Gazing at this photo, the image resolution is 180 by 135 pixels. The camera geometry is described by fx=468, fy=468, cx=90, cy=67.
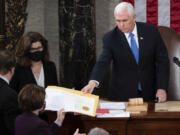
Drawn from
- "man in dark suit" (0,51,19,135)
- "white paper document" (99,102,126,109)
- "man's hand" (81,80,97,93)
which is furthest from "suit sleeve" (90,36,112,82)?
"man in dark suit" (0,51,19,135)

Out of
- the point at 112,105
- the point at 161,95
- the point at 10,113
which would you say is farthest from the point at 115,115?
the point at 10,113

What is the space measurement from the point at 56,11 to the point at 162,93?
2821 millimetres

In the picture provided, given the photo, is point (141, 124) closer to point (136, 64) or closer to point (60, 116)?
point (60, 116)

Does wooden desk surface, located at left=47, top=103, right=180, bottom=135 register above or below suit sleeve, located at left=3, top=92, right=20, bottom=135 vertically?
below

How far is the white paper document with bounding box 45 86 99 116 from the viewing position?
11.5 feet

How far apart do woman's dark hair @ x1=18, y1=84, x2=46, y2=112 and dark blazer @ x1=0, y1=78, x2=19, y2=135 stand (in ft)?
0.39

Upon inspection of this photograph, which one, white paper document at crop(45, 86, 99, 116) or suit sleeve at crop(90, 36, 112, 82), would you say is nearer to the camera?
white paper document at crop(45, 86, 99, 116)

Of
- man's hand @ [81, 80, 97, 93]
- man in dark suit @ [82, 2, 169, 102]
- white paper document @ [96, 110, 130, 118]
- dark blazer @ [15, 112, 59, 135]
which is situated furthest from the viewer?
man in dark suit @ [82, 2, 169, 102]

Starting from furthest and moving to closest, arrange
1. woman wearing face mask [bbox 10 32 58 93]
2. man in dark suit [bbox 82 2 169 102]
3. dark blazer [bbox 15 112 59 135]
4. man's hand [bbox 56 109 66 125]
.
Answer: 1. man in dark suit [bbox 82 2 169 102]
2. woman wearing face mask [bbox 10 32 58 93]
3. man's hand [bbox 56 109 66 125]
4. dark blazer [bbox 15 112 59 135]

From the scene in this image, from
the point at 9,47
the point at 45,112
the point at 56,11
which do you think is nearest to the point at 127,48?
the point at 45,112

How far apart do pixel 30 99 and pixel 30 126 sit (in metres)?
0.20

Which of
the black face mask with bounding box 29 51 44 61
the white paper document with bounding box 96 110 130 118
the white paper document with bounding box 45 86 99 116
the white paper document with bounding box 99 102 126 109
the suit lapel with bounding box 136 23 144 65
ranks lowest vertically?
the white paper document with bounding box 99 102 126 109

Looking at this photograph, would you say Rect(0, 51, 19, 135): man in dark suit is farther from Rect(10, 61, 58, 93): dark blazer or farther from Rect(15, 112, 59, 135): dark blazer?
Rect(10, 61, 58, 93): dark blazer

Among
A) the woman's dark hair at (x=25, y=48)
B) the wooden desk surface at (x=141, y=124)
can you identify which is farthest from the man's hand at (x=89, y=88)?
the woman's dark hair at (x=25, y=48)
